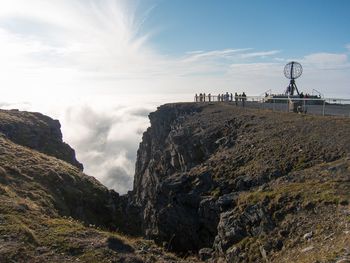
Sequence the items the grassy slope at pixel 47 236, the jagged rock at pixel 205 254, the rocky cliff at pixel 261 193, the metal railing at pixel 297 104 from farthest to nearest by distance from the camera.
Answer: the metal railing at pixel 297 104 → the jagged rock at pixel 205 254 → the rocky cliff at pixel 261 193 → the grassy slope at pixel 47 236

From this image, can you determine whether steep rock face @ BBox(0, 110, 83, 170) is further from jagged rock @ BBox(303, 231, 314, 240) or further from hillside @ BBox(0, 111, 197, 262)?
jagged rock @ BBox(303, 231, 314, 240)

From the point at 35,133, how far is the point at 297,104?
29.1 m

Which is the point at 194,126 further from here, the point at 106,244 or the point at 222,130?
the point at 106,244

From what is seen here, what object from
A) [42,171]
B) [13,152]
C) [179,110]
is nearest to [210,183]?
[42,171]

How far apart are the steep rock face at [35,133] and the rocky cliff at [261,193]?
13553mm

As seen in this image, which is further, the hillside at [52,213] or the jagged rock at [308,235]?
the hillside at [52,213]

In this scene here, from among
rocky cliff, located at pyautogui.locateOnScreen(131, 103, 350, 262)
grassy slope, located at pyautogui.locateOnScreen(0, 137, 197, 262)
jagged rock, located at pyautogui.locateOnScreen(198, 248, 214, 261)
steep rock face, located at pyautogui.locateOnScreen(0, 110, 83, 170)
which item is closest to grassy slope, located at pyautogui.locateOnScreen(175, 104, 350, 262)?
rocky cliff, located at pyautogui.locateOnScreen(131, 103, 350, 262)

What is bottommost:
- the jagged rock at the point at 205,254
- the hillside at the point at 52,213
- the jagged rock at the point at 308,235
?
the jagged rock at the point at 205,254

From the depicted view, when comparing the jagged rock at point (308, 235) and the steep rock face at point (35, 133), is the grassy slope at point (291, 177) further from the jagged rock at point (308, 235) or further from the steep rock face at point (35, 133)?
the steep rock face at point (35, 133)

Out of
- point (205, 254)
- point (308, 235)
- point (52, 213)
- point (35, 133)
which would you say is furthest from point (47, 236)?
point (35, 133)

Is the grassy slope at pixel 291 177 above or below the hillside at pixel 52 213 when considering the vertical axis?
above

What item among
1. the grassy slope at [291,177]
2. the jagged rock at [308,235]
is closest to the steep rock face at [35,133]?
the grassy slope at [291,177]

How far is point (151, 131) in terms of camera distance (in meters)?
87.1

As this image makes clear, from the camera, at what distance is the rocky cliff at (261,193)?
672 inches
